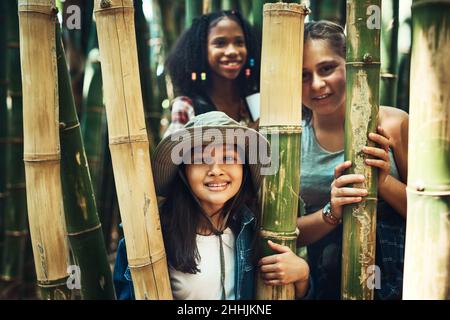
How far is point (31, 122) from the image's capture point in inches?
36.9

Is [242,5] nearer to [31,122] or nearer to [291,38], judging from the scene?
[291,38]

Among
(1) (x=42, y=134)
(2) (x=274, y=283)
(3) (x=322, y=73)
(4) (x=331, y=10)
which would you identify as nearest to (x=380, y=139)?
(3) (x=322, y=73)

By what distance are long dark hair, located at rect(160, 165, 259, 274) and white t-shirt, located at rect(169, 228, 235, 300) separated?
0.04 feet

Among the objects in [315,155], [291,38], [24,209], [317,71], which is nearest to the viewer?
[291,38]

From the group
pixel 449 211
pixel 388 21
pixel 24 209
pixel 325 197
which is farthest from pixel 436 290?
pixel 24 209

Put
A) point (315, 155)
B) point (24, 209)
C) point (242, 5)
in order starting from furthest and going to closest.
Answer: point (24, 209) → point (242, 5) → point (315, 155)

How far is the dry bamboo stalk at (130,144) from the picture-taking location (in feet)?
2.93

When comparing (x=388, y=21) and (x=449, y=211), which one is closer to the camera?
(x=449, y=211)

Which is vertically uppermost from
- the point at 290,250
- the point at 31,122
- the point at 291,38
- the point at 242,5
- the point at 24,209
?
the point at 242,5

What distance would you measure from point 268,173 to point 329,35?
347mm

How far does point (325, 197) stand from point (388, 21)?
0.45 meters

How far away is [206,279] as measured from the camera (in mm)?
1016

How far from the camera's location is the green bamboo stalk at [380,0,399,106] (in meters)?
1.24

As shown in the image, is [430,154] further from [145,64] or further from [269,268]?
[145,64]
